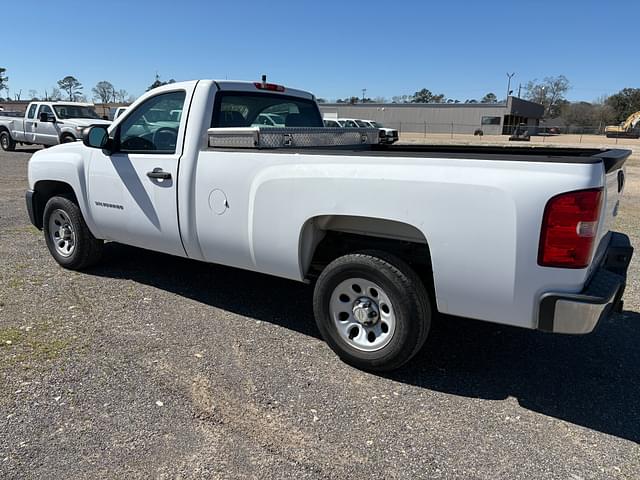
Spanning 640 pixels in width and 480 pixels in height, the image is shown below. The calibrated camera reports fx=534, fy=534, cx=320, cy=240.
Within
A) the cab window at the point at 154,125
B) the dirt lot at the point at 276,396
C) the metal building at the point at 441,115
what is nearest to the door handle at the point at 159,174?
the cab window at the point at 154,125

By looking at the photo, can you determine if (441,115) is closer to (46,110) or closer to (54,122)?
(46,110)

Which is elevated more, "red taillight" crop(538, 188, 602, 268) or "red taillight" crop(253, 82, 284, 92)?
"red taillight" crop(253, 82, 284, 92)

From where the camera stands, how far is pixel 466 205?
3043 millimetres

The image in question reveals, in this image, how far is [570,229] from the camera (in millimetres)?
2836

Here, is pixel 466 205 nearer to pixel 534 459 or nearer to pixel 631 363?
pixel 534 459

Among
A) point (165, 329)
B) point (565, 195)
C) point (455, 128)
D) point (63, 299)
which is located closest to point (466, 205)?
point (565, 195)

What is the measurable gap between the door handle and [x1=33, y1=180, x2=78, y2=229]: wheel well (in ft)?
5.35

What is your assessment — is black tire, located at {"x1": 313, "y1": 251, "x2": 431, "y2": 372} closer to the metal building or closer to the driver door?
the driver door

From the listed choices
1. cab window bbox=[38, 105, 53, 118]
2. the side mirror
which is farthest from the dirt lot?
cab window bbox=[38, 105, 53, 118]

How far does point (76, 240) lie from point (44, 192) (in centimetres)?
83

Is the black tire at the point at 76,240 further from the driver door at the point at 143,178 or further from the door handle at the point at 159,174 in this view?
the door handle at the point at 159,174

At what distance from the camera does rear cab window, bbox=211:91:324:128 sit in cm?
457

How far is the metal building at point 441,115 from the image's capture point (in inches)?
2714

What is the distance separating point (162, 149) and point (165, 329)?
1.54 meters
